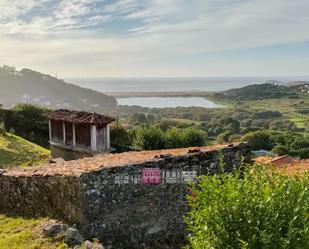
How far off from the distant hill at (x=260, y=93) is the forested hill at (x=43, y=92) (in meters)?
47.2

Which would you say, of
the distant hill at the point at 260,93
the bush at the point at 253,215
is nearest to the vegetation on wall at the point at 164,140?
the bush at the point at 253,215

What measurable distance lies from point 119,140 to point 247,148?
70.2 ft

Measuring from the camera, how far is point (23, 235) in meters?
7.47

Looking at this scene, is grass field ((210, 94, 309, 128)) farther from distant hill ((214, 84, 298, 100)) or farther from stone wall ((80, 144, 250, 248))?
stone wall ((80, 144, 250, 248))

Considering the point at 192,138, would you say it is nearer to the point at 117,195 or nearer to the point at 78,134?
the point at 78,134

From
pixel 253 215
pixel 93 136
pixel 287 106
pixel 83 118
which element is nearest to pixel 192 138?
pixel 93 136

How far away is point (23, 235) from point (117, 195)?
2.09m

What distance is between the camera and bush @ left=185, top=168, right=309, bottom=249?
478 centimetres

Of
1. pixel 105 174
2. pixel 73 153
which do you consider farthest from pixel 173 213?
pixel 73 153

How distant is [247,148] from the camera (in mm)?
11031

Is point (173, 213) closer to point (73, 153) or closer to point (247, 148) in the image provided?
point (247, 148)

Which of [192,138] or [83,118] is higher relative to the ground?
[83,118]

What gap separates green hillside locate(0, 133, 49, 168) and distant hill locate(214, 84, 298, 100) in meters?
110

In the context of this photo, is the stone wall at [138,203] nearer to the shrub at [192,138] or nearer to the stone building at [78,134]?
the stone building at [78,134]
